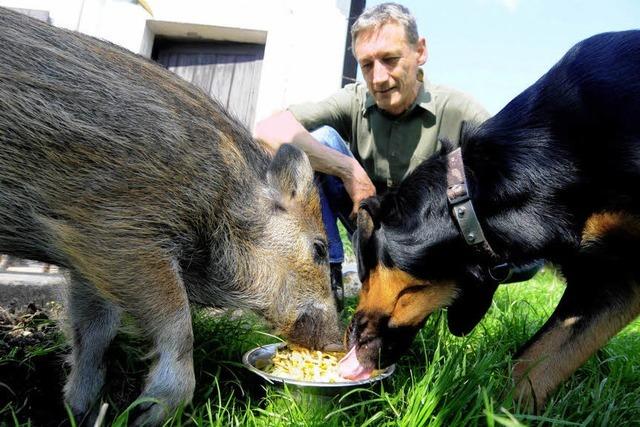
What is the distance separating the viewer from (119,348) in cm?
327

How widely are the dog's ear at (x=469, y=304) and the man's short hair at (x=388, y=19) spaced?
7.90ft

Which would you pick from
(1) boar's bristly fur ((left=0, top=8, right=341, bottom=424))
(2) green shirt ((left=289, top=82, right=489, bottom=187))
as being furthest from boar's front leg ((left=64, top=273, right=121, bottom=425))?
(2) green shirt ((left=289, top=82, right=489, bottom=187))

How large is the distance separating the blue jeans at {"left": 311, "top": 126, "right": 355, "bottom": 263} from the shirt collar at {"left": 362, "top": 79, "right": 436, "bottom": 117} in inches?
18.5

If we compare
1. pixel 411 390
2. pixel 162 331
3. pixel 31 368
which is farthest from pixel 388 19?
pixel 31 368

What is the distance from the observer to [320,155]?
13.7 feet

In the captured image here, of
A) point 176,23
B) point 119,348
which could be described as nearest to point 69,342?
point 119,348

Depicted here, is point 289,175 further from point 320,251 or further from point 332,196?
point 332,196

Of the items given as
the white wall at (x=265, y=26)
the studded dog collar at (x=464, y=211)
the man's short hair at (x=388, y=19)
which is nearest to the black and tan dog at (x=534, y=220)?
the studded dog collar at (x=464, y=211)

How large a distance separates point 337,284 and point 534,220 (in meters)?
2.06

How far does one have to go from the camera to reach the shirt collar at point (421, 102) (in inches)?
184

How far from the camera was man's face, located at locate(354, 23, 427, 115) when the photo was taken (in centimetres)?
444

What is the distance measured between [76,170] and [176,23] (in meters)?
6.78

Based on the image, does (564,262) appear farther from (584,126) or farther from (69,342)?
(69,342)

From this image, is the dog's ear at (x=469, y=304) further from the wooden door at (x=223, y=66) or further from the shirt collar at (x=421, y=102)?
the wooden door at (x=223, y=66)
